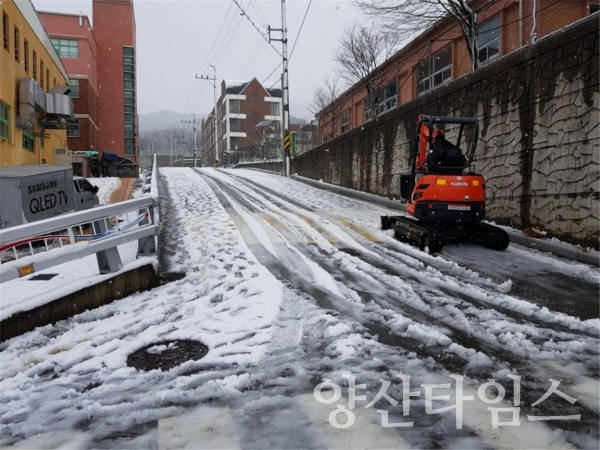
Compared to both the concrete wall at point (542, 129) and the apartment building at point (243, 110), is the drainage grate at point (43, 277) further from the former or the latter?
the apartment building at point (243, 110)

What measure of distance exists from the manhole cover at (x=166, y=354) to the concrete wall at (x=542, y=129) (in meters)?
7.08

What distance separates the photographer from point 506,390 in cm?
340

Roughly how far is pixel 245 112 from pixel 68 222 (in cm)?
7787

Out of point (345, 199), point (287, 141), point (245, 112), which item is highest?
point (245, 112)

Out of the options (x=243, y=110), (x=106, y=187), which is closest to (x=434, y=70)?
(x=106, y=187)

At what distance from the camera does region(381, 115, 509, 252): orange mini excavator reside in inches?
337

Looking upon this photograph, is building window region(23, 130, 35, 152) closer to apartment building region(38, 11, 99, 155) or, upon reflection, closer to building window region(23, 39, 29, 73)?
building window region(23, 39, 29, 73)

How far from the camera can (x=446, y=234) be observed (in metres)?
8.89

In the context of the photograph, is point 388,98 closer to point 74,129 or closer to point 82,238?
point 82,238

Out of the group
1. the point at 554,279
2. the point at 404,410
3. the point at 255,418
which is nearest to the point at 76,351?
the point at 255,418

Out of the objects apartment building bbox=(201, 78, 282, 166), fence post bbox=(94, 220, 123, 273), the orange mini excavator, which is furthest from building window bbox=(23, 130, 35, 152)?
apartment building bbox=(201, 78, 282, 166)

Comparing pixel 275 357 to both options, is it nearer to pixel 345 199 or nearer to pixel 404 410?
pixel 404 410

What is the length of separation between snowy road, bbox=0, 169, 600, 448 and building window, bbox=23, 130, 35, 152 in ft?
64.2

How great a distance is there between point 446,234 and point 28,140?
22.7 m
